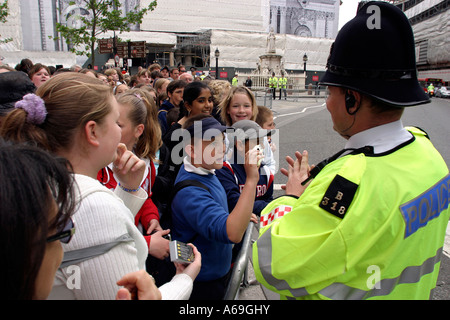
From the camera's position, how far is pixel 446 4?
150 ft

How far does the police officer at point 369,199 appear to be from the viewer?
120 centimetres

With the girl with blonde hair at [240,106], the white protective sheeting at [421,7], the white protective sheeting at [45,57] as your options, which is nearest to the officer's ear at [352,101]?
the girl with blonde hair at [240,106]

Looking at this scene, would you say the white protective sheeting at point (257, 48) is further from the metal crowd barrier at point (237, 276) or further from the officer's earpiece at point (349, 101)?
the officer's earpiece at point (349, 101)

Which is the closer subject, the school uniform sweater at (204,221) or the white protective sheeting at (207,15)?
the school uniform sweater at (204,221)

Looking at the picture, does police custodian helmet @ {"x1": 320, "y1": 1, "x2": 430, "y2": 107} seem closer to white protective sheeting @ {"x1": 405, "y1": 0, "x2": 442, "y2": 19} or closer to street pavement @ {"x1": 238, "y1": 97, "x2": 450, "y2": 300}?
street pavement @ {"x1": 238, "y1": 97, "x2": 450, "y2": 300}

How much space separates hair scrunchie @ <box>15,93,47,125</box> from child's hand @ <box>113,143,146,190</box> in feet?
1.59

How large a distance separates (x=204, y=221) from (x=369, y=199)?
0.94m

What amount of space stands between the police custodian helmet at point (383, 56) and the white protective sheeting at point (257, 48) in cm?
4888

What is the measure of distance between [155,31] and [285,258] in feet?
187

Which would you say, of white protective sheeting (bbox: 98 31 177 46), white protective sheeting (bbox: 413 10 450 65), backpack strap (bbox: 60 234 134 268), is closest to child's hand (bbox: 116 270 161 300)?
backpack strap (bbox: 60 234 134 268)

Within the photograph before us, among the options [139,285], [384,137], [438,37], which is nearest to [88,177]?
[139,285]

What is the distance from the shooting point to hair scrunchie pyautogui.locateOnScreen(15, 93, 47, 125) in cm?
139

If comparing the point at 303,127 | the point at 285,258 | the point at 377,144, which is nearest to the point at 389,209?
the point at 377,144

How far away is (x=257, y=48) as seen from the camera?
2052 inches
